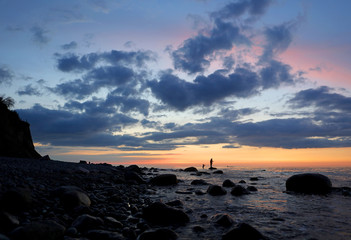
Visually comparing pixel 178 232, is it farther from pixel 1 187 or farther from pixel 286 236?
pixel 1 187

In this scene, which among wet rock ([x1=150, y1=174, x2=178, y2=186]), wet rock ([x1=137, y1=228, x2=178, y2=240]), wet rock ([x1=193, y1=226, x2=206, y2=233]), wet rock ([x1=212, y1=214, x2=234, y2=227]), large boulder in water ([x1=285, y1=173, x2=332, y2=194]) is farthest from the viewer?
wet rock ([x1=150, y1=174, x2=178, y2=186])

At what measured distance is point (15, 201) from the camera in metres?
5.92

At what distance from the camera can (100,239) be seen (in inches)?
204

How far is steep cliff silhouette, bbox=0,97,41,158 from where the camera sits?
2558 centimetres

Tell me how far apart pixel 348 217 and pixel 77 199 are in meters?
10.1

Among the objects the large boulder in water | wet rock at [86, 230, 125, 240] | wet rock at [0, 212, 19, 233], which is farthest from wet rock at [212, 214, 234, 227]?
the large boulder in water

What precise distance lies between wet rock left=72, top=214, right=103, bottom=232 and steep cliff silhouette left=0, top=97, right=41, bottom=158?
25.4 m

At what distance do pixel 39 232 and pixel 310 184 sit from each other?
18061mm

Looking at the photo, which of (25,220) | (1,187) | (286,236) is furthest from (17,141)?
(286,236)

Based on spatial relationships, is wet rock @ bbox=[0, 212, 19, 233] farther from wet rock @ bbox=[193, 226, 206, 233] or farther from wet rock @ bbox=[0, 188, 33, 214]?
wet rock @ bbox=[193, 226, 206, 233]

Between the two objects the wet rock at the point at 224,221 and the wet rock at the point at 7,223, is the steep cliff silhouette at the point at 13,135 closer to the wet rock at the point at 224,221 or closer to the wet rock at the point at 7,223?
the wet rock at the point at 7,223

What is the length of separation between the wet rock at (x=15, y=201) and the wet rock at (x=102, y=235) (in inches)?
84.6

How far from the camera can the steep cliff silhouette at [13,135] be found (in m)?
25.6

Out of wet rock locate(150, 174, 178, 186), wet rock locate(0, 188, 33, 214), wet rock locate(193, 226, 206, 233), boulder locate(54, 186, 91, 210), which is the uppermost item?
wet rock locate(0, 188, 33, 214)
